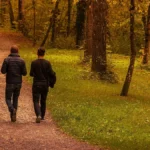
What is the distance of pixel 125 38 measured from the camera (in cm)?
4669

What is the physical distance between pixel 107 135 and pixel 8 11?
153ft

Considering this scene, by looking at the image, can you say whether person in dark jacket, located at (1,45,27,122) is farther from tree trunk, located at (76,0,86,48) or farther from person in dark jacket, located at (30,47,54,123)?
tree trunk, located at (76,0,86,48)

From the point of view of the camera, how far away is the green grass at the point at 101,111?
36.9ft

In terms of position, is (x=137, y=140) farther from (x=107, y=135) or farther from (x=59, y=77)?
(x=59, y=77)

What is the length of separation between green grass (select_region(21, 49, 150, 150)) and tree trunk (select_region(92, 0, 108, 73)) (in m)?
0.66

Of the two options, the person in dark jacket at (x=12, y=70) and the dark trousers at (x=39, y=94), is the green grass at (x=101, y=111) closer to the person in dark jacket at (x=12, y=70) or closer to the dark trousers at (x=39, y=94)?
the dark trousers at (x=39, y=94)

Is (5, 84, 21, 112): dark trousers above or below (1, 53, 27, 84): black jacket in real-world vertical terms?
below

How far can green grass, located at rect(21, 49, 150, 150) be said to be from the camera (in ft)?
36.9

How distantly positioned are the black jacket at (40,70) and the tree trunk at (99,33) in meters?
10.3

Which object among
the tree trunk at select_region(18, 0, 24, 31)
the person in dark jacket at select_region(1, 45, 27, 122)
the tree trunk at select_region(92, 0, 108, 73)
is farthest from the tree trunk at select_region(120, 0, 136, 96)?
the tree trunk at select_region(18, 0, 24, 31)

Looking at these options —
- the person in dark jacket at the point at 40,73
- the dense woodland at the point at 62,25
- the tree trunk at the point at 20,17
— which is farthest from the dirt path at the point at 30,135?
the tree trunk at the point at 20,17

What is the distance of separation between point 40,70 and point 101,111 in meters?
3.31

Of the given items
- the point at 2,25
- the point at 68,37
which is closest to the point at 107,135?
the point at 68,37

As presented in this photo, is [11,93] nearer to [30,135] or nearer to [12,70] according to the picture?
[12,70]
